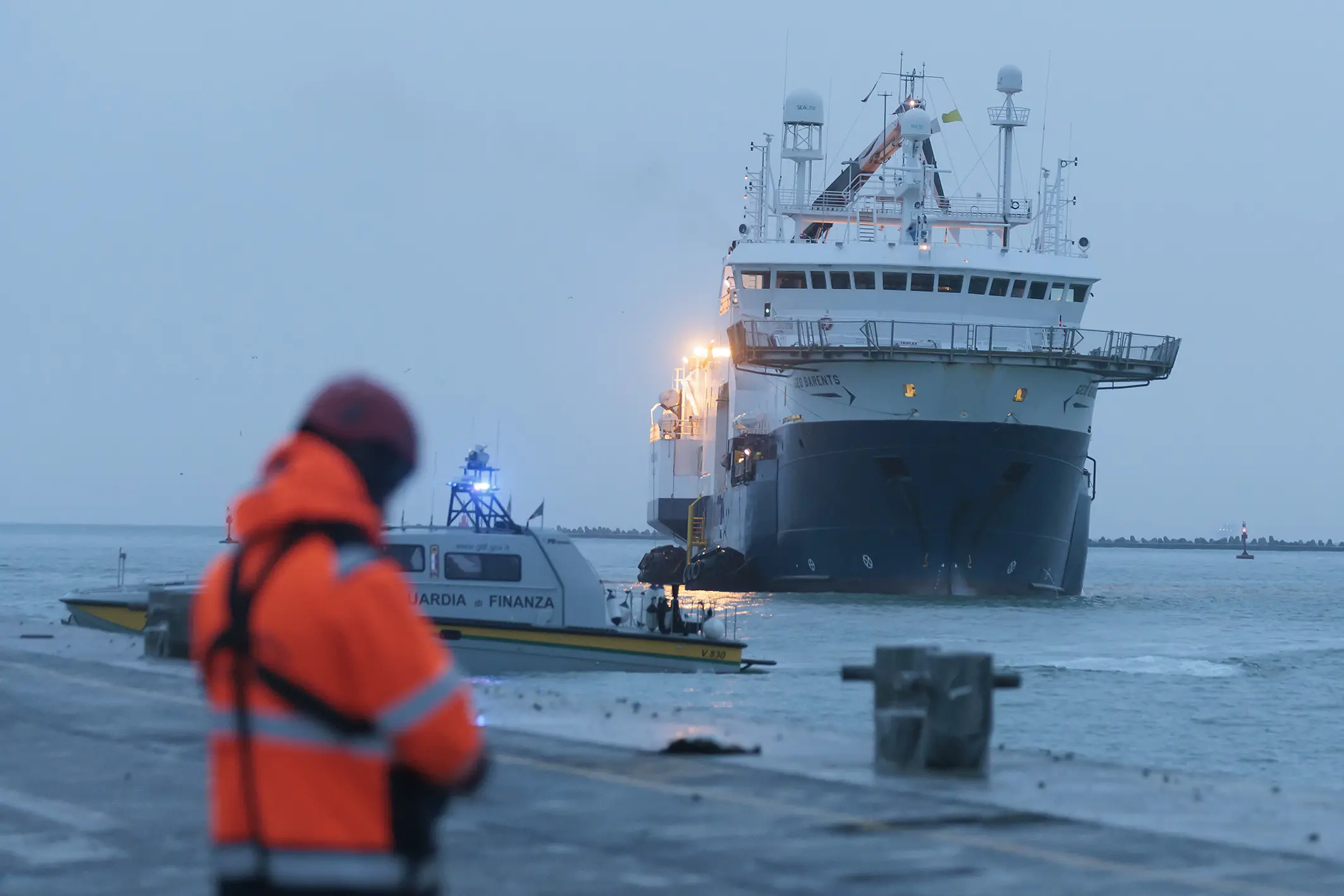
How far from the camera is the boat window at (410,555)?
989 inches

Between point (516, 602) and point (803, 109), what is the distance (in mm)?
41986

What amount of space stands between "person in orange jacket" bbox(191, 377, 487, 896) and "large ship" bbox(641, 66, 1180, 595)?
4414 centimetres

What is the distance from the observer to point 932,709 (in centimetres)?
1085

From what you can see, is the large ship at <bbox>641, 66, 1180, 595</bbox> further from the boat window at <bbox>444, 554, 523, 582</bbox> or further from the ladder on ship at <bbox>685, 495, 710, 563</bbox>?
the boat window at <bbox>444, 554, 523, 582</bbox>

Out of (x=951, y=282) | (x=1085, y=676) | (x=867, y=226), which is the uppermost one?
(x=867, y=226)

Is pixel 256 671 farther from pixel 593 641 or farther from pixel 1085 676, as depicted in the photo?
pixel 1085 676

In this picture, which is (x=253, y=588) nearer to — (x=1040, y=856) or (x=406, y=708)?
(x=406, y=708)

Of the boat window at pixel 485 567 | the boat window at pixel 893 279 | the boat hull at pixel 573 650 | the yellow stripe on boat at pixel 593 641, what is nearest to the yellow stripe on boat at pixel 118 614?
the yellow stripe on boat at pixel 593 641

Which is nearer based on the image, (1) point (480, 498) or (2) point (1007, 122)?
(1) point (480, 498)

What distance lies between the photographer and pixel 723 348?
65.4 m

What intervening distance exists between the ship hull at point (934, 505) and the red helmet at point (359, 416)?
4457 centimetres

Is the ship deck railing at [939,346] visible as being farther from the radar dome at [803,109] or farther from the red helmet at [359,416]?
the red helmet at [359,416]

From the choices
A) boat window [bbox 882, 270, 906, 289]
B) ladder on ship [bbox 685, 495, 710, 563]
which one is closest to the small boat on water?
boat window [bbox 882, 270, 906, 289]

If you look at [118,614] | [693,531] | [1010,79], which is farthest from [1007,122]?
[118,614]
